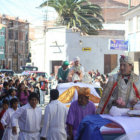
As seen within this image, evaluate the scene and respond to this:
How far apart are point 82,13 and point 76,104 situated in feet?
122

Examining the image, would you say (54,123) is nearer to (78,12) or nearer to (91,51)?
(78,12)

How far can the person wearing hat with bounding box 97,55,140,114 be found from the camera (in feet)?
22.6

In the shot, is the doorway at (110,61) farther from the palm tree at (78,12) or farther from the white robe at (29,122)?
the white robe at (29,122)

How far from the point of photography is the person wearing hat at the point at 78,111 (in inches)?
327

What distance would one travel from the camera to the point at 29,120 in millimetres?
9148

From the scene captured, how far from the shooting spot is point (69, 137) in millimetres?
8484

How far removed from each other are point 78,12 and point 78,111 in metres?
36.9

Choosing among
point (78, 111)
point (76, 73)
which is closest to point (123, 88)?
point (78, 111)

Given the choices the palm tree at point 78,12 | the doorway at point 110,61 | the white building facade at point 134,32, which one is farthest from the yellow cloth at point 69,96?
the doorway at point 110,61

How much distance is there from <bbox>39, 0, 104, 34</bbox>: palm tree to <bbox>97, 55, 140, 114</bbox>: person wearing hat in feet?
121

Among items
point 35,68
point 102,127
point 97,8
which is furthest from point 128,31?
point 102,127

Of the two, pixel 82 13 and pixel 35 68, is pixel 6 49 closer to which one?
pixel 35 68

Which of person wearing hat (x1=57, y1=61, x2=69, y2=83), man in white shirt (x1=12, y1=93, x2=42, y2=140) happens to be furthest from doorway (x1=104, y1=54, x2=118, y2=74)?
man in white shirt (x1=12, y1=93, x2=42, y2=140)

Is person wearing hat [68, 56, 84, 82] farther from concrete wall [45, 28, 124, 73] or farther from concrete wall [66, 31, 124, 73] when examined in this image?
concrete wall [66, 31, 124, 73]
